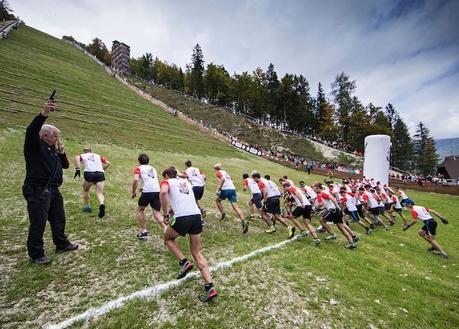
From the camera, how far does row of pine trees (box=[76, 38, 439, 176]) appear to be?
5953 centimetres

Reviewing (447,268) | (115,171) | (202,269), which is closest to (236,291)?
(202,269)

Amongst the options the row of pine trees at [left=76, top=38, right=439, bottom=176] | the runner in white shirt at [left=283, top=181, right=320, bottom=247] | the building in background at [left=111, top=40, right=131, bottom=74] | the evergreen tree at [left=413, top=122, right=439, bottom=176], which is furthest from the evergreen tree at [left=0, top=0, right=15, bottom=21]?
the evergreen tree at [left=413, top=122, right=439, bottom=176]

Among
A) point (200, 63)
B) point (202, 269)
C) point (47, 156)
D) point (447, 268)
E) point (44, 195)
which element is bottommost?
point (447, 268)

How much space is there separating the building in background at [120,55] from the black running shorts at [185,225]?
102 m

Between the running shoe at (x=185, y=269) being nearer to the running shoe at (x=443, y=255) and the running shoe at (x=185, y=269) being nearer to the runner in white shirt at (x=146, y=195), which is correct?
the runner in white shirt at (x=146, y=195)

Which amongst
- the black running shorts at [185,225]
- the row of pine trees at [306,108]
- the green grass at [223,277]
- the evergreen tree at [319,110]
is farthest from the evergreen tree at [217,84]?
the black running shorts at [185,225]

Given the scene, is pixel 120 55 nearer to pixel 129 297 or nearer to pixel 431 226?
pixel 431 226

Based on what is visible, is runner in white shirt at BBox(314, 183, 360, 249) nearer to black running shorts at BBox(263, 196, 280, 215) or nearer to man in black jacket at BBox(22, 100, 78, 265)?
black running shorts at BBox(263, 196, 280, 215)

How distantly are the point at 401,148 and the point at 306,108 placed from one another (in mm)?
29797

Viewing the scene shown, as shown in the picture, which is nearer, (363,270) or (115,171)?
(363,270)

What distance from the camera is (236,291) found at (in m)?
5.00

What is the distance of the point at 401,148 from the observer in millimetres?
68812

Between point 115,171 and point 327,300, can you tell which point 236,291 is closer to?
point 327,300

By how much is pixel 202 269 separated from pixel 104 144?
18234mm
